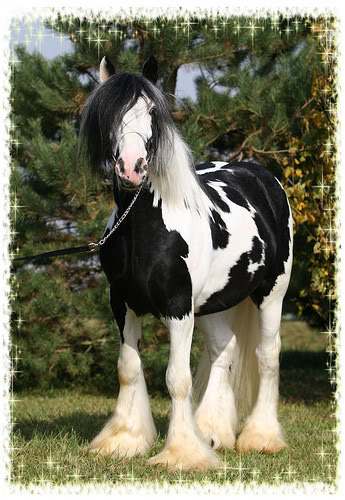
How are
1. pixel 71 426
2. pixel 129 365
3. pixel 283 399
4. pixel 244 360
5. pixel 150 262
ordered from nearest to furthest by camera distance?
pixel 150 262, pixel 129 365, pixel 244 360, pixel 71 426, pixel 283 399

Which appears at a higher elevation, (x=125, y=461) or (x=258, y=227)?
(x=258, y=227)

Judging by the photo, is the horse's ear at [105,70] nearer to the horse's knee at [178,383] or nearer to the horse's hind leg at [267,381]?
the horse's knee at [178,383]

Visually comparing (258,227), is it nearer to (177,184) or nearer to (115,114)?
(177,184)

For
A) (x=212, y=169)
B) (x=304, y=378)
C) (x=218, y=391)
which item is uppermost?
(x=212, y=169)

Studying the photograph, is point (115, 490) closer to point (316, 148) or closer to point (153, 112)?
point (153, 112)

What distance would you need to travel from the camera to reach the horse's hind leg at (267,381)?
4.69 meters

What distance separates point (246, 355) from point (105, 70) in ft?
7.30

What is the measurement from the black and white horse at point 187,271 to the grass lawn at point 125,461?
0.15m

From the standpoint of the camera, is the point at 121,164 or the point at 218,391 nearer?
the point at 121,164

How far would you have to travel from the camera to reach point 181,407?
394 centimetres

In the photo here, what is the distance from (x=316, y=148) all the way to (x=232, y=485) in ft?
12.6

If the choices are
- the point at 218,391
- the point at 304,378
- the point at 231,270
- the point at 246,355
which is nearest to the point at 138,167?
the point at 231,270

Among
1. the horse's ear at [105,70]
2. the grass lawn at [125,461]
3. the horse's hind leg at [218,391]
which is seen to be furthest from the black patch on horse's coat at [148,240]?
the grass lawn at [125,461]

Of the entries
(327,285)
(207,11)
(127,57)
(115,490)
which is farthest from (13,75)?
(115,490)
